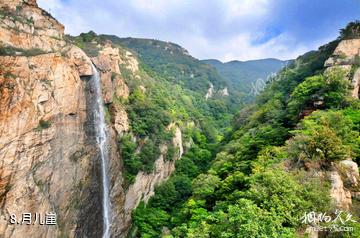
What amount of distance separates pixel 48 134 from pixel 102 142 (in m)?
6.16

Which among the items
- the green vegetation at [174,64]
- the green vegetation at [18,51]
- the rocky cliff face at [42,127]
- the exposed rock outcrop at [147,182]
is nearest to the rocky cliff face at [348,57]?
the exposed rock outcrop at [147,182]

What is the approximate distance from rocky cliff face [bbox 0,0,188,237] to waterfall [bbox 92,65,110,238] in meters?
0.63

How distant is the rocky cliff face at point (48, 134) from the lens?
18.2 m

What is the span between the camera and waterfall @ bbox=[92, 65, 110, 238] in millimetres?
24984

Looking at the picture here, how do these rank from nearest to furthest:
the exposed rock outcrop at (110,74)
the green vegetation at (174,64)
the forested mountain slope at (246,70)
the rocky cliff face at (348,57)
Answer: the rocky cliff face at (348,57), the exposed rock outcrop at (110,74), the green vegetation at (174,64), the forested mountain slope at (246,70)

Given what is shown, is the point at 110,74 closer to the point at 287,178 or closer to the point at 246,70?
the point at 287,178

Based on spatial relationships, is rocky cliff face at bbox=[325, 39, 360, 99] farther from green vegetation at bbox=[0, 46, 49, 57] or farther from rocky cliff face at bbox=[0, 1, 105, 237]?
green vegetation at bbox=[0, 46, 49, 57]

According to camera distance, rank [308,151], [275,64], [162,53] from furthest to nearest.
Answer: [275,64]
[162,53]
[308,151]

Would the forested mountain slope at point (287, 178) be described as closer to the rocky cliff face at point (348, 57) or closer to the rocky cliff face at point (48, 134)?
the rocky cliff face at point (348, 57)

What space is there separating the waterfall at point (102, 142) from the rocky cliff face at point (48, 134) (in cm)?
63

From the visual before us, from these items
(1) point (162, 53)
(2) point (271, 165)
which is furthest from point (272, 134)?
(1) point (162, 53)

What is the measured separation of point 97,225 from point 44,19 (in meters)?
15.8

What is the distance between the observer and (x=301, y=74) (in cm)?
3600

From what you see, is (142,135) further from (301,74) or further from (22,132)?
(301,74)
